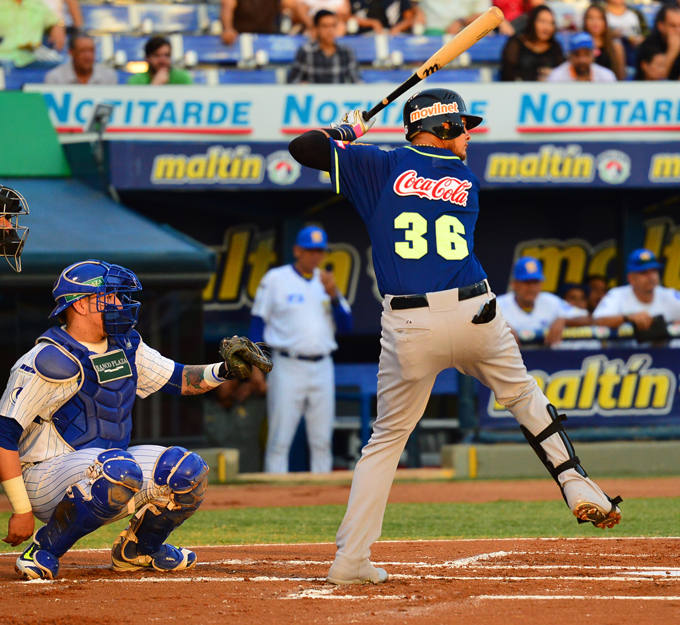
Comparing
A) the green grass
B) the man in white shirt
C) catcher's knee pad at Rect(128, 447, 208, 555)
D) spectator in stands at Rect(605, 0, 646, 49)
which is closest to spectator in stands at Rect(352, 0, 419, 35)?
spectator in stands at Rect(605, 0, 646, 49)

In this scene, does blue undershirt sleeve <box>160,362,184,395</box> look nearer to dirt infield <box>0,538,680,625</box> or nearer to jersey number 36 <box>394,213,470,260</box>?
dirt infield <box>0,538,680,625</box>

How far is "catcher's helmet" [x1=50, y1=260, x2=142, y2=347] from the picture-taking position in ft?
13.7

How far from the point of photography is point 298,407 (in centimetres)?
900

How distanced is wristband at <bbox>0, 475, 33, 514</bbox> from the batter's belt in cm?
148

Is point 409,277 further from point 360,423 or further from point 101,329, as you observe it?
point 360,423

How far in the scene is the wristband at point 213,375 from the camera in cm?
434

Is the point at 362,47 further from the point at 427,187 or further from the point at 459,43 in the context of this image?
the point at 427,187

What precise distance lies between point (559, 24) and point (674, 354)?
4.99m

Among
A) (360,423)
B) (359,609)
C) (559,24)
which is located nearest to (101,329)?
(359,609)

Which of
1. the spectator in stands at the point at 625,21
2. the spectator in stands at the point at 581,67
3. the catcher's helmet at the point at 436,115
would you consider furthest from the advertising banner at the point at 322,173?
the catcher's helmet at the point at 436,115

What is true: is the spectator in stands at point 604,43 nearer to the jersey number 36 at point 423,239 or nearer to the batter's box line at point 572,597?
the jersey number 36 at point 423,239

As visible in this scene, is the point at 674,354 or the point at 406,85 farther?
the point at 674,354

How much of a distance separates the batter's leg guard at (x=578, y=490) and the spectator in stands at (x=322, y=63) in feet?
21.7

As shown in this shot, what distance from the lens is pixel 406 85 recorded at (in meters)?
4.47
